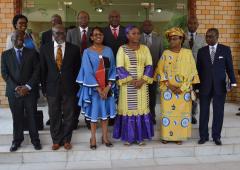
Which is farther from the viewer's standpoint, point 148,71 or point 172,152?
point 172,152

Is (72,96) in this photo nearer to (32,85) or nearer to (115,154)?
(32,85)

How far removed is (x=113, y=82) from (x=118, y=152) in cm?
104

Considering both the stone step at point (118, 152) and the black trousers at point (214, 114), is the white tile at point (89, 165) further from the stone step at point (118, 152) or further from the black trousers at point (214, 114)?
the black trousers at point (214, 114)

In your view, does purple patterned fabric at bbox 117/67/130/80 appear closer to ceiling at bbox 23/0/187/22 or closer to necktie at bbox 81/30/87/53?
necktie at bbox 81/30/87/53

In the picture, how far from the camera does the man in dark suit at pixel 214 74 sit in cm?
542

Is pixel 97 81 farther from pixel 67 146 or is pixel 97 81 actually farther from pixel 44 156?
pixel 44 156

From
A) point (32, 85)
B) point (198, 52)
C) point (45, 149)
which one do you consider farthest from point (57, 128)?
point (198, 52)

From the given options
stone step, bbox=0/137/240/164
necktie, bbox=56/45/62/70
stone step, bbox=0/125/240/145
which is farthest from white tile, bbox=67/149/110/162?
necktie, bbox=56/45/62/70

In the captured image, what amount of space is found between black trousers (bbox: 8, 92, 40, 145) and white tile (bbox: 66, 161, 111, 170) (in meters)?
0.63

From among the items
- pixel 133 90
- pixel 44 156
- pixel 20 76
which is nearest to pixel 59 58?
pixel 20 76

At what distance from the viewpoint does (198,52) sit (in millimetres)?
5590

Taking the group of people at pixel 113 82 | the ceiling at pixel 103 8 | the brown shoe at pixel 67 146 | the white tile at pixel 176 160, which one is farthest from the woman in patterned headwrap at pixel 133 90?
the ceiling at pixel 103 8

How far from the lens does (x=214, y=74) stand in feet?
17.8

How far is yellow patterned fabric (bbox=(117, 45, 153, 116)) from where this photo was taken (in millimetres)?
5285
